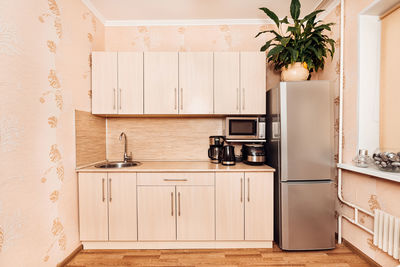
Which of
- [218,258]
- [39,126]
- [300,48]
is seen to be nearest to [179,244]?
[218,258]

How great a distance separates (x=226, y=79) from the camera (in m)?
2.27

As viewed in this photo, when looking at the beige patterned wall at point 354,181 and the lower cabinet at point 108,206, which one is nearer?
the beige patterned wall at point 354,181

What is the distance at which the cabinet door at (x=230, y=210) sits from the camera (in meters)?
2.02

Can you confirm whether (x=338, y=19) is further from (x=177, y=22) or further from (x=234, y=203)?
(x=234, y=203)

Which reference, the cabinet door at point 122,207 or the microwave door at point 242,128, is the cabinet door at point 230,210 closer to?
the microwave door at point 242,128

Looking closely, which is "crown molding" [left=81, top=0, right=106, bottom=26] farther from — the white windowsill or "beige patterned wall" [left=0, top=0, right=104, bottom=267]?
the white windowsill

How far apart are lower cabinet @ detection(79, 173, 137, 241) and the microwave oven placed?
3.88 feet

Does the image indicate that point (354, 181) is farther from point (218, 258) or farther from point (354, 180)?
point (218, 258)

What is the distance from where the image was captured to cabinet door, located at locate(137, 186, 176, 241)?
79.2 inches

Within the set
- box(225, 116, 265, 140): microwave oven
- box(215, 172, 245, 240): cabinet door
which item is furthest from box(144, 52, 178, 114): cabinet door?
box(215, 172, 245, 240): cabinet door

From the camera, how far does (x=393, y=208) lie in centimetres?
157

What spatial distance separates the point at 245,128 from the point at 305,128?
0.62m

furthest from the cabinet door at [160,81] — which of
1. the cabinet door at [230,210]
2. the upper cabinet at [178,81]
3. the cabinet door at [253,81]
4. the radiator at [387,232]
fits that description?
the radiator at [387,232]

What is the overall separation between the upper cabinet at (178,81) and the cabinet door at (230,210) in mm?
880
